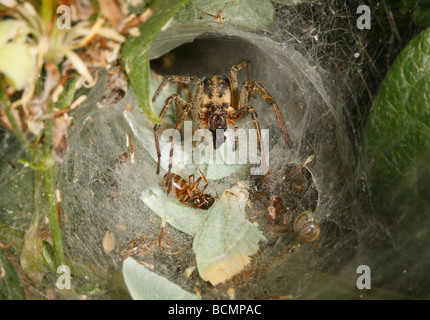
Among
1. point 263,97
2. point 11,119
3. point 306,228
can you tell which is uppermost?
point 11,119

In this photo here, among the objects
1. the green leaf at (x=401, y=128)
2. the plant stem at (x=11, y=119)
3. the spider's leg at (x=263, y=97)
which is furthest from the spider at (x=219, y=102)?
the plant stem at (x=11, y=119)

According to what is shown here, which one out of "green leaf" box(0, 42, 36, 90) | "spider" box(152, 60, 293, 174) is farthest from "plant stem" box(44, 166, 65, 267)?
"spider" box(152, 60, 293, 174)

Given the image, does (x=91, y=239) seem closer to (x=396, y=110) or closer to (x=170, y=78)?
(x=170, y=78)

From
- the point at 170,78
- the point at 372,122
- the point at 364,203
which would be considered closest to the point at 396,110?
the point at 372,122

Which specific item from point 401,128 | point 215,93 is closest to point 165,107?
point 215,93

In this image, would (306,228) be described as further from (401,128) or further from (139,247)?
(139,247)

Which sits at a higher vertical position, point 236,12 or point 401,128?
point 236,12
